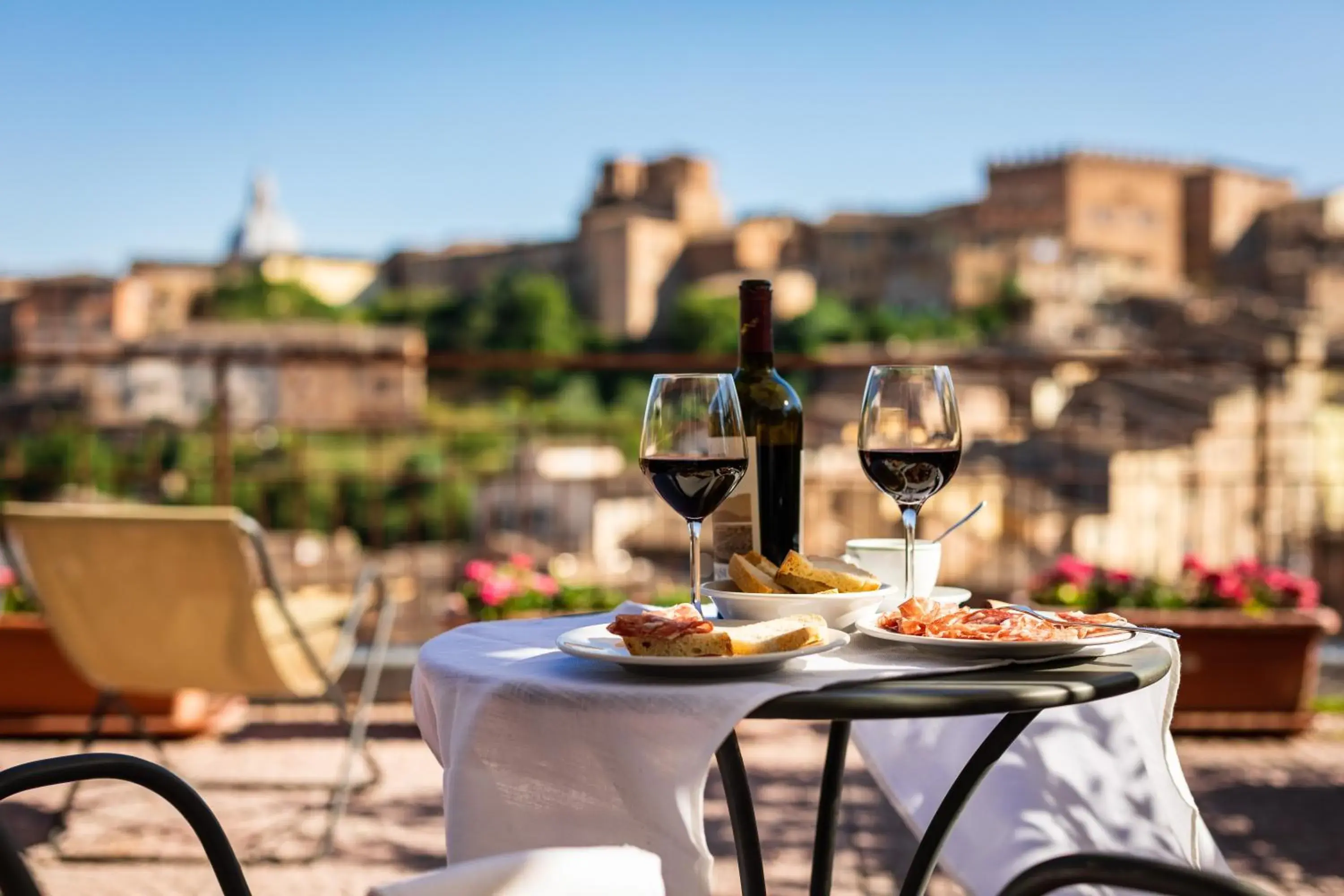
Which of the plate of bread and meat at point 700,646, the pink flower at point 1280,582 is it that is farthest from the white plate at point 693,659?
the pink flower at point 1280,582

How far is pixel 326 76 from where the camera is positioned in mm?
62969

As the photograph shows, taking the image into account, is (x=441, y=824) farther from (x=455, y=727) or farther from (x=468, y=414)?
(x=468, y=414)

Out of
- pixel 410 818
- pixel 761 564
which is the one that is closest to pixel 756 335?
pixel 761 564

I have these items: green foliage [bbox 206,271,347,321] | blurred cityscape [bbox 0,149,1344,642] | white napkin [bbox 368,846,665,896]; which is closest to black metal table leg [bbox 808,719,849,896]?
white napkin [bbox 368,846,665,896]

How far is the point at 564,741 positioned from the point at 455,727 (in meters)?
0.09

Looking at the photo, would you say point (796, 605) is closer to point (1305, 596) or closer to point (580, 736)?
point (580, 736)

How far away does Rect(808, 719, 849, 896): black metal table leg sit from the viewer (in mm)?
1633

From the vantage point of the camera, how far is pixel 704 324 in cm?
4812

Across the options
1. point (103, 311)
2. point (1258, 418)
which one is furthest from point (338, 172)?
point (1258, 418)

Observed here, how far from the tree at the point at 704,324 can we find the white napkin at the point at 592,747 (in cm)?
4579

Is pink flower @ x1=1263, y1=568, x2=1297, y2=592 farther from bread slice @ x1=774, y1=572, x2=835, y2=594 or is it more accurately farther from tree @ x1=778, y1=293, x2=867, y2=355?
tree @ x1=778, y1=293, x2=867, y2=355

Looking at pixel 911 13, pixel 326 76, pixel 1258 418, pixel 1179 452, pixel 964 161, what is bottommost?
pixel 1179 452

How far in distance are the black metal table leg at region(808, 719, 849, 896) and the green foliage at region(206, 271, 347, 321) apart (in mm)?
55788

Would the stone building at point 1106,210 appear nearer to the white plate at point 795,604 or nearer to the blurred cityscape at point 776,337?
the blurred cityscape at point 776,337
